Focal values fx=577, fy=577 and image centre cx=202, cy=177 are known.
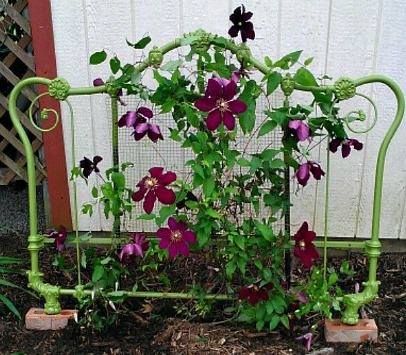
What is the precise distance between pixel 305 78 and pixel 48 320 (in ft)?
4.19

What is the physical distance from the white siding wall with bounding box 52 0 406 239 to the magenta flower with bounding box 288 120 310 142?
589mm

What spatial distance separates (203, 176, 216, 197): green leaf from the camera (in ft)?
6.05

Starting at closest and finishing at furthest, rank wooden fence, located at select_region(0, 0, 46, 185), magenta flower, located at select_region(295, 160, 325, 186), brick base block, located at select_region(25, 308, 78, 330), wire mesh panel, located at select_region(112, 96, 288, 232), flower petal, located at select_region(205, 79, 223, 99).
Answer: flower petal, located at select_region(205, 79, 223, 99) < magenta flower, located at select_region(295, 160, 325, 186) < brick base block, located at select_region(25, 308, 78, 330) < wire mesh panel, located at select_region(112, 96, 288, 232) < wooden fence, located at select_region(0, 0, 46, 185)

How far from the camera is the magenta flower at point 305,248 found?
77.4 inches

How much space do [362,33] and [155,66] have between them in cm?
88

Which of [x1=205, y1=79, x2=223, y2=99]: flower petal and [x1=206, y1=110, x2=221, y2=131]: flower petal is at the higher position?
[x1=205, y1=79, x2=223, y2=99]: flower petal

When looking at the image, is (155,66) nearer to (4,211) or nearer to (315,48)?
(315,48)

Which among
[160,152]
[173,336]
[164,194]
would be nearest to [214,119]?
[164,194]

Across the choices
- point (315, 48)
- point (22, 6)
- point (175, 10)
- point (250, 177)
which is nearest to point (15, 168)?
point (22, 6)

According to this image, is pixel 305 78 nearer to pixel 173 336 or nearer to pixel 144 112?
pixel 144 112

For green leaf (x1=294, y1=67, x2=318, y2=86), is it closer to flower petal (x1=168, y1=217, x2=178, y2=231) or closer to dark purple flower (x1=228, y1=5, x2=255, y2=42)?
dark purple flower (x1=228, y1=5, x2=255, y2=42)

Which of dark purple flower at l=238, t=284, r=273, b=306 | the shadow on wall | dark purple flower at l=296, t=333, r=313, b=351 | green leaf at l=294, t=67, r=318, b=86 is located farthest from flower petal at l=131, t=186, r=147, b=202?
the shadow on wall

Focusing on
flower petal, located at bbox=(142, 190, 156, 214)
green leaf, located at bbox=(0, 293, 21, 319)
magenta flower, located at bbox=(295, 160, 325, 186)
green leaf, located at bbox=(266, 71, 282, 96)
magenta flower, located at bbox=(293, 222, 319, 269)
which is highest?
green leaf, located at bbox=(266, 71, 282, 96)

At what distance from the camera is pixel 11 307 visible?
2164 mm
